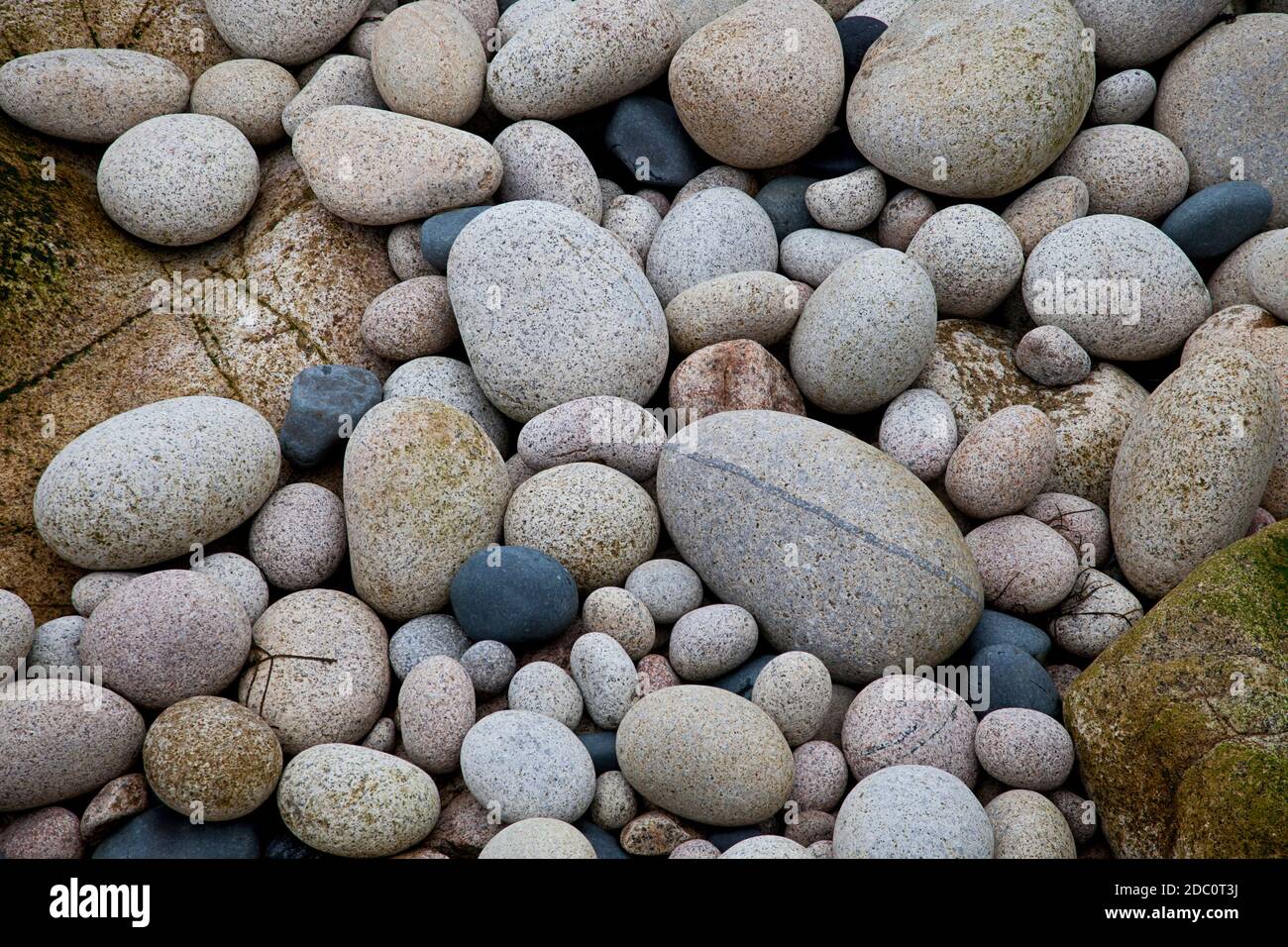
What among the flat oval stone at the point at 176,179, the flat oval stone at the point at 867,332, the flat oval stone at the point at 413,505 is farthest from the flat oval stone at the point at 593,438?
the flat oval stone at the point at 176,179

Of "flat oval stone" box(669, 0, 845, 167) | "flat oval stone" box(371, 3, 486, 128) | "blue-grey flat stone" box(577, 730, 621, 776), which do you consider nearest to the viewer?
"blue-grey flat stone" box(577, 730, 621, 776)

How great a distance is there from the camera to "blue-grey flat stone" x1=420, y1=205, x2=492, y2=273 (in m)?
5.87

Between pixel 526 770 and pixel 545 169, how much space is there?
141 inches

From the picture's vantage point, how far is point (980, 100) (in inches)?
231

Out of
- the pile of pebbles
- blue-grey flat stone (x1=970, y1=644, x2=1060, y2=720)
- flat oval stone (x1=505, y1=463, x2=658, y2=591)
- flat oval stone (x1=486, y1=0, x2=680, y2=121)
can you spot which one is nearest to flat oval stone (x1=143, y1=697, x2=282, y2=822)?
the pile of pebbles

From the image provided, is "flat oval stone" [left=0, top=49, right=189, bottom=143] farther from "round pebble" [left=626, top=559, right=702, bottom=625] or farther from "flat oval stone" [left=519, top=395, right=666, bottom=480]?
"round pebble" [left=626, top=559, right=702, bottom=625]

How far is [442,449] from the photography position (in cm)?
489

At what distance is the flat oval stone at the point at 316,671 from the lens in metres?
4.41

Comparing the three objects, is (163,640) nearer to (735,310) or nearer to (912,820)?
(912,820)

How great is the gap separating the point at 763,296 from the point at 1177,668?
264 cm

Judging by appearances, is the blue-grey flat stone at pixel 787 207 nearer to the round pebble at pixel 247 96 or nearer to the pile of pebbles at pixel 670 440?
the pile of pebbles at pixel 670 440

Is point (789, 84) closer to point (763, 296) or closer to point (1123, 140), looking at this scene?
point (763, 296)

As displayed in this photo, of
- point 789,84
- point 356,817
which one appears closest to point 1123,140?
point 789,84

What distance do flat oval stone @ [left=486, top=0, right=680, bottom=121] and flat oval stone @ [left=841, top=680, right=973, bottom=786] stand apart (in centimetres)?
391
